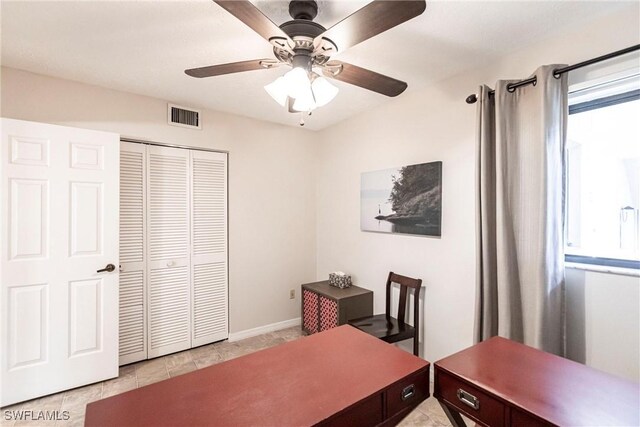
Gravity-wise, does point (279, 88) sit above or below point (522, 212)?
above

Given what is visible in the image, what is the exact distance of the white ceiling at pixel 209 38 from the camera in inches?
62.9

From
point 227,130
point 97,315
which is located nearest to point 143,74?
point 227,130

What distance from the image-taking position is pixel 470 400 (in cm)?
114

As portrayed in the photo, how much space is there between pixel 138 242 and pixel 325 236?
205cm

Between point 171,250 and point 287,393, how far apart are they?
7.82 ft

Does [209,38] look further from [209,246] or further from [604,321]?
[604,321]

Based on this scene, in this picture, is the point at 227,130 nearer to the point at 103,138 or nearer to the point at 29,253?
the point at 103,138

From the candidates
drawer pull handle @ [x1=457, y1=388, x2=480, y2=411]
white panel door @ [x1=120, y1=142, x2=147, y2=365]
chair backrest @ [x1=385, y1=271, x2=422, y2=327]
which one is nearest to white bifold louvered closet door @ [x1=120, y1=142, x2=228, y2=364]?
white panel door @ [x1=120, y1=142, x2=147, y2=365]

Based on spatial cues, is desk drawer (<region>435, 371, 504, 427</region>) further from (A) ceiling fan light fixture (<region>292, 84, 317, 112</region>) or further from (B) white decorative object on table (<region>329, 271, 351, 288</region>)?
(B) white decorative object on table (<region>329, 271, 351, 288</region>)

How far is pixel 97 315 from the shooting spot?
248 cm

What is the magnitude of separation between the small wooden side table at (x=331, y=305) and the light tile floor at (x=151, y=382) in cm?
40

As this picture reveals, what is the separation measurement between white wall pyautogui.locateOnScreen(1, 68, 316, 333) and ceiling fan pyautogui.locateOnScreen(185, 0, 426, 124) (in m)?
1.52

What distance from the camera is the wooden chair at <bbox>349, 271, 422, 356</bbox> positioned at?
244 cm

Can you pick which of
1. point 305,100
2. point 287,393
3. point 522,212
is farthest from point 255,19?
point 522,212
